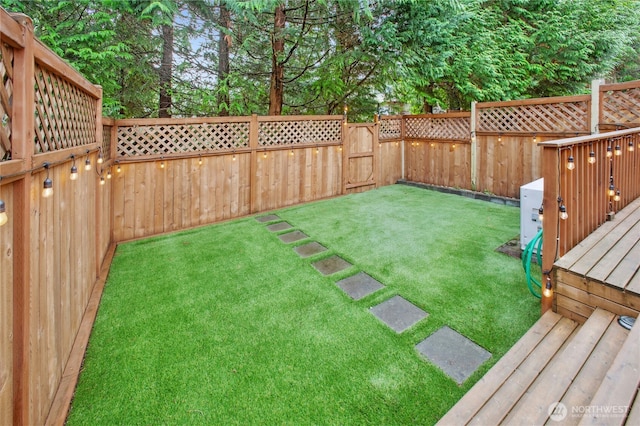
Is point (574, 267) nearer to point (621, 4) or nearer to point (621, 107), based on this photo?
point (621, 107)

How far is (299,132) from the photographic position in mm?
6305

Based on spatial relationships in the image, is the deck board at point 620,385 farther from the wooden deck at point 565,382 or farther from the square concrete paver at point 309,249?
the square concrete paver at point 309,249

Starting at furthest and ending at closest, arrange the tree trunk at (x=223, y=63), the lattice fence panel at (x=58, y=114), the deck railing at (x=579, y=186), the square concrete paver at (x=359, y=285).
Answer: the tree trunk at (x=223, y=63), the square concrete paver at (x=359, y=285), the deck railing at (x=579, y=186), the lattice fence panel at (x=58, y=114)

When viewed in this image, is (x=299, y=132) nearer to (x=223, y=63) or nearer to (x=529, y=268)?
Answer: (x=223, y=63)

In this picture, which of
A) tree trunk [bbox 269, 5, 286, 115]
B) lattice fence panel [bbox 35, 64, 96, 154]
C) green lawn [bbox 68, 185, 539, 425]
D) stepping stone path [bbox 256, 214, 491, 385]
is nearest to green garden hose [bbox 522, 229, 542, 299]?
green lawn [bbox 68, 185, 539, 425]

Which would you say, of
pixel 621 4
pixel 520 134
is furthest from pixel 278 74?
pixel 621 4

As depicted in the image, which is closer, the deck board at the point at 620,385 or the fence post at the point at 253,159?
the deck board at the point at 620,385

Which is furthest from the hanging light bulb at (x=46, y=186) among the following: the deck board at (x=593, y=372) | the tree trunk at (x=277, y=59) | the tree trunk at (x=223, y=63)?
the tree trunk at (x=277, y=59)

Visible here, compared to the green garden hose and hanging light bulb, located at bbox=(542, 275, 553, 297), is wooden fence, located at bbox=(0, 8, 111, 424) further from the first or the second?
the green garden hose

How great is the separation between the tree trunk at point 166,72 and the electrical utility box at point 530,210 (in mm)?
6400

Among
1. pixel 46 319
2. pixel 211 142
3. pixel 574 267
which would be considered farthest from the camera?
pixel 211 142

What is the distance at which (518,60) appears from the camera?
25.1ft

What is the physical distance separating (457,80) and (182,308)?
24.3ft

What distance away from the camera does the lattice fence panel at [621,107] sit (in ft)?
15.5
